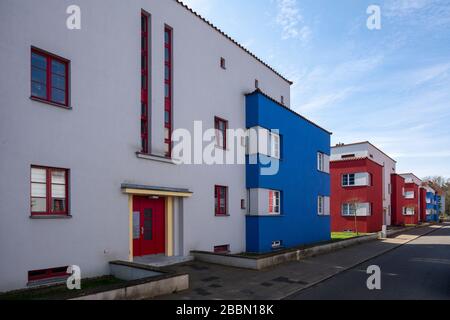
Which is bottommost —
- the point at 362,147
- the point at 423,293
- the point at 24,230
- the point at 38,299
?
the point at 423,293

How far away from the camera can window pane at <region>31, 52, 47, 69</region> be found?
958 cm

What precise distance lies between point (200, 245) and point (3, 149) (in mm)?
8778

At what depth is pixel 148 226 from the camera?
13188 mm

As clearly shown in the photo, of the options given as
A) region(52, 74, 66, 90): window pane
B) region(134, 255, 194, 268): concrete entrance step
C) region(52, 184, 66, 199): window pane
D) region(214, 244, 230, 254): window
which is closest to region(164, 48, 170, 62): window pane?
region(52, 74, 66, 90): window pane

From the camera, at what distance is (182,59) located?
14.7 metres

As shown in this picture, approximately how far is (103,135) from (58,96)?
1.77 m

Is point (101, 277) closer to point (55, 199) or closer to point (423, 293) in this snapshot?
point (55, 199)

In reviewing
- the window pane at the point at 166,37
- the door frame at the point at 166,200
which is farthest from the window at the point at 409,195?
the window pane at the point at 166,37

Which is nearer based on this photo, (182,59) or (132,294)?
(132,294)

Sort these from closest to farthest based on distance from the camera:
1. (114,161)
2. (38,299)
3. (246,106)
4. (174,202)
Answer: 1. (38,299)
2. (114,161)
3. (174,202)
4. (246,106)

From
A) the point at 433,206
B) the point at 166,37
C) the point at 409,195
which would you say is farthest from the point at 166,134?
the point at 433,206

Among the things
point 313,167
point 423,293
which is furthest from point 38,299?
point 313,167

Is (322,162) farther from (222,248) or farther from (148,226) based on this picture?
(148,226)

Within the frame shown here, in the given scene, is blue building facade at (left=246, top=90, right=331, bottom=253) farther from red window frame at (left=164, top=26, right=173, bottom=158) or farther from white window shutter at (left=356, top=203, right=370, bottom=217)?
white window shutter at (left=356, top=203, right=370, bottom=217)
